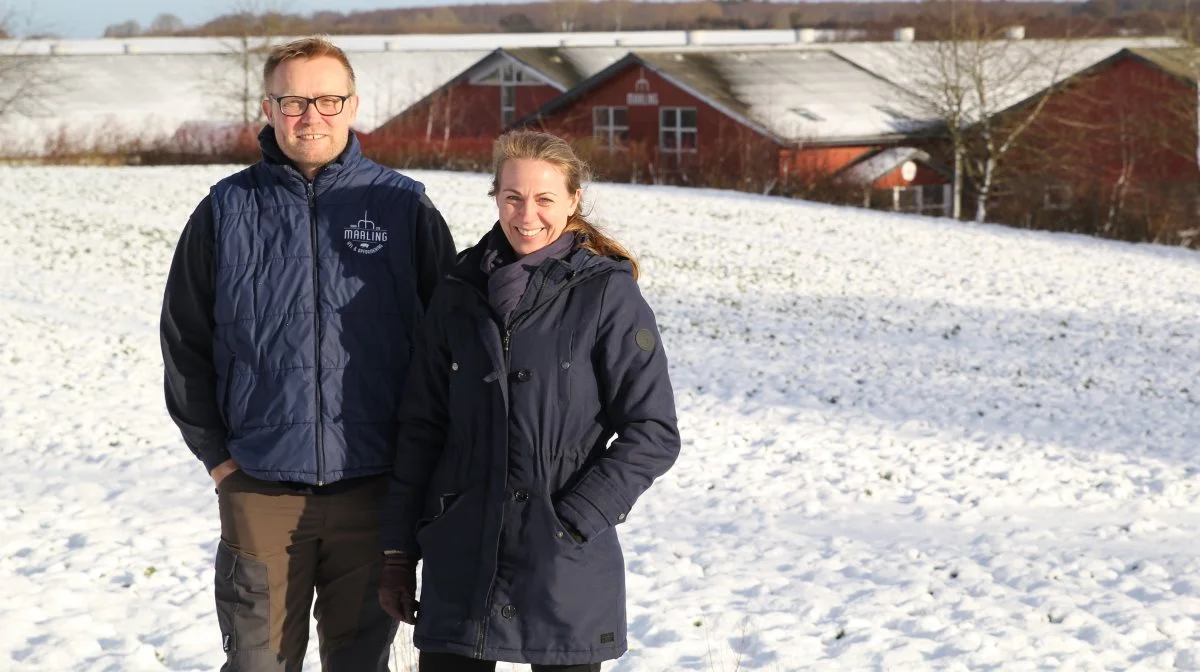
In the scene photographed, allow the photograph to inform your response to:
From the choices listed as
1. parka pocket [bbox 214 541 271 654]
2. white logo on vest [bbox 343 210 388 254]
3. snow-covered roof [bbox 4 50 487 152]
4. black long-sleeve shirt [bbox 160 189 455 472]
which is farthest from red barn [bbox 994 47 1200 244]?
parka pocket [bbox 214 541 271 654]

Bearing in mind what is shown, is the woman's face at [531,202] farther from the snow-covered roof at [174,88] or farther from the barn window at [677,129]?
the snow-covered roof at [174,88]

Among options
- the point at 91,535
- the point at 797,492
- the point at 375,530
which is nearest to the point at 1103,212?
the point at 797,492

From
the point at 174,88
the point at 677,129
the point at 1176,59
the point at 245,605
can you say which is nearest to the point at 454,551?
the point at 245,605

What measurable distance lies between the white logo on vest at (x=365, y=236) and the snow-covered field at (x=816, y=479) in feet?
2.07

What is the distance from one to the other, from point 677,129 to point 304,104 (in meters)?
40.1

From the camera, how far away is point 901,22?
11744cm

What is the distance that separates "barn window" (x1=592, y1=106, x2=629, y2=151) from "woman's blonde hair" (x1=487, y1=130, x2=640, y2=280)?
4045 centimetres

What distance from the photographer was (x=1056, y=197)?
118ft

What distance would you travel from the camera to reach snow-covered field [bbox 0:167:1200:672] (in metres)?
6.64

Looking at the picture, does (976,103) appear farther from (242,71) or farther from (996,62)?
(242,71)

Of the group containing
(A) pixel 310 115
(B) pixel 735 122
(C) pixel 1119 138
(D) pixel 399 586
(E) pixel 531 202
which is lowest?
(D) pixel 399 586

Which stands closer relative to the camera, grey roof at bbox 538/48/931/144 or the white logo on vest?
the white logo on vest

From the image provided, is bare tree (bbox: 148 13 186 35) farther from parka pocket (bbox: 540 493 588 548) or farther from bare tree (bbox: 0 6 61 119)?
parka pocket (bbox: 540 493 588 548)

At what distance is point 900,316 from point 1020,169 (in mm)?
26478
